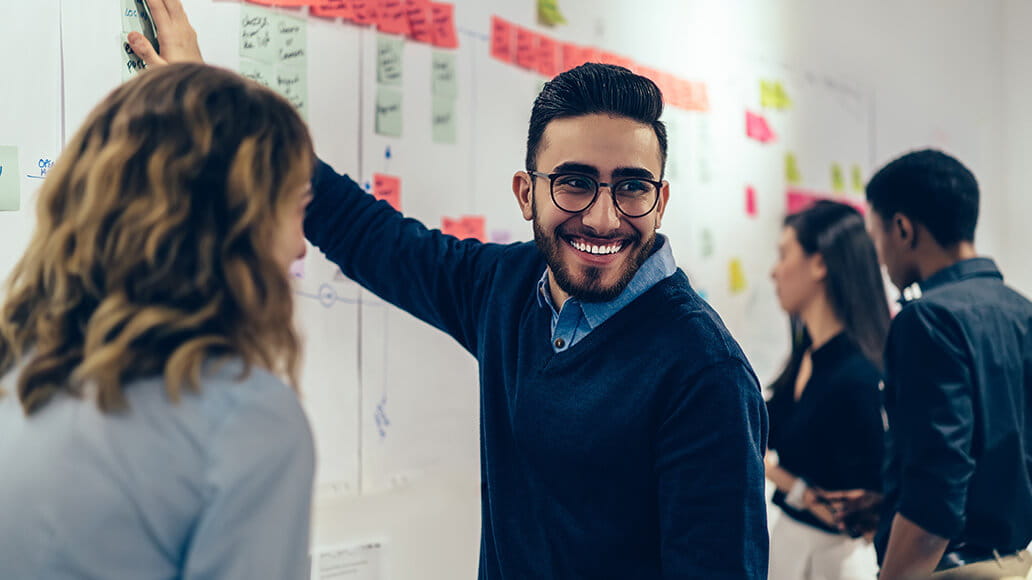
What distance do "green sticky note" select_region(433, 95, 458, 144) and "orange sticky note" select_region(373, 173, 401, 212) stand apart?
0.14 metres

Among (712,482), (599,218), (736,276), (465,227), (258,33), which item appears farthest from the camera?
(736,276)

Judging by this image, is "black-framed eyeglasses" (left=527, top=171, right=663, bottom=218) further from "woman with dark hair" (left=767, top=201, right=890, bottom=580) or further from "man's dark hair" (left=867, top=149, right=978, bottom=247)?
"woman with dark hair" (left=767, top=201, right=890, bottom=580)

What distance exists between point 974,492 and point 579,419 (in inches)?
41.0

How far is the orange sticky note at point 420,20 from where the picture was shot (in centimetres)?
174

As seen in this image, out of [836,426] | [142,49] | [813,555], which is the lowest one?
[813,555]

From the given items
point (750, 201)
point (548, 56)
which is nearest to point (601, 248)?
point (548, 56)

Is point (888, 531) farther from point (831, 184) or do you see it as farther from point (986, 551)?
point (831, 184)

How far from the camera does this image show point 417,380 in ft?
5.82

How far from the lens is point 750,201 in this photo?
268 centimetres

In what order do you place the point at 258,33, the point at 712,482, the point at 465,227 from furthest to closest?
the point at 465,227 < the point at 258,33 < the point at 712,482

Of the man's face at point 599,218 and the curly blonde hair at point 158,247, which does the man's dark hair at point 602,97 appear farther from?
the curly blonde hair at point 158,247

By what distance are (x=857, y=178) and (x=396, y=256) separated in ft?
7.44

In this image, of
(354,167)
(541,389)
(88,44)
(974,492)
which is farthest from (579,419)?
(974,492)

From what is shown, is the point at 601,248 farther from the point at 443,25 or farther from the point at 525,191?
the point at 443,25
